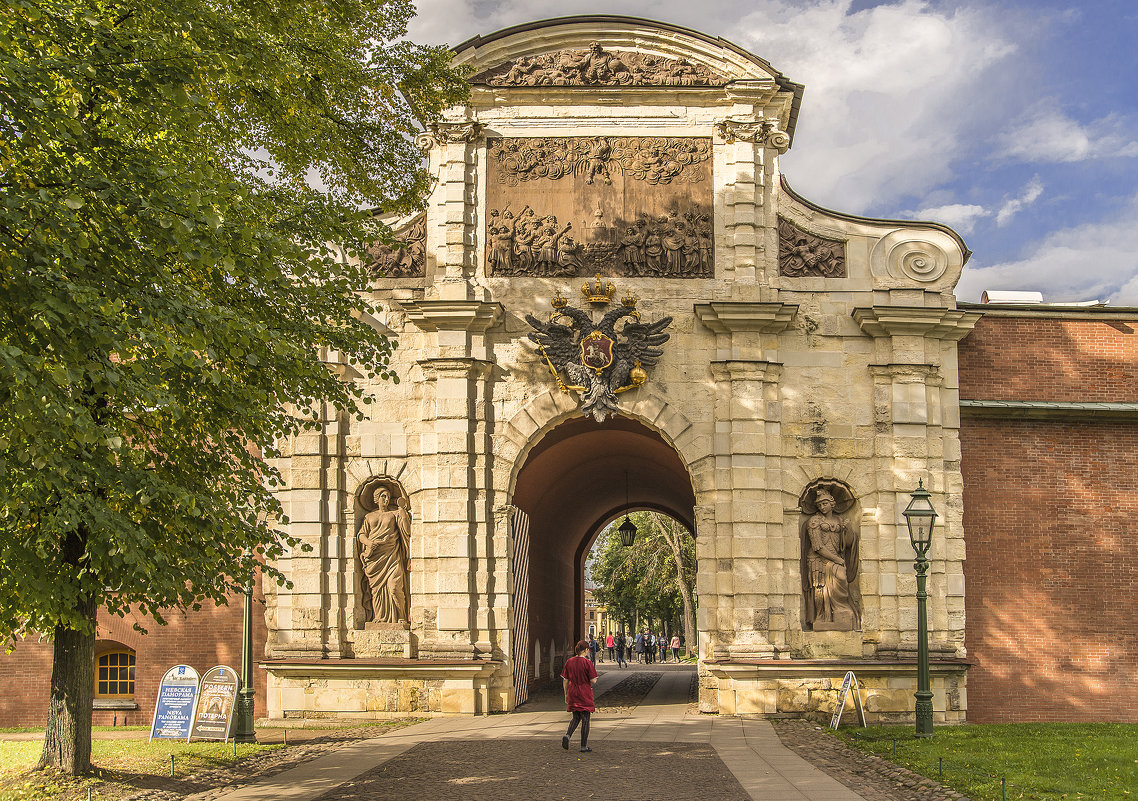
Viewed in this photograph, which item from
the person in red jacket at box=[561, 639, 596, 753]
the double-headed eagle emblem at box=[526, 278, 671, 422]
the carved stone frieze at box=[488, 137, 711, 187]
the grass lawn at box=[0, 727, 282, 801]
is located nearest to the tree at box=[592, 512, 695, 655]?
the double-headed eagle emblem at box=[526, 278, 671, 422]

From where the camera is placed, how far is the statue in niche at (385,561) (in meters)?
17.3

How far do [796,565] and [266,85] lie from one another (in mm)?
10679

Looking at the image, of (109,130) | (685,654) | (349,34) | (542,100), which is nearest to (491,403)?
(542,100)

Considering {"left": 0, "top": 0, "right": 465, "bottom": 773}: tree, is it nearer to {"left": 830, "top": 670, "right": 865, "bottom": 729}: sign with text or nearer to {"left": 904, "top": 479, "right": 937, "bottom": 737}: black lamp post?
{"left": 904, "top": 479, "right": 937, "bottom": 737}: black lamp post

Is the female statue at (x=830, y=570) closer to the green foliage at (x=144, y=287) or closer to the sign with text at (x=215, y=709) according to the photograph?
the green foliage at (x=144, y=287)

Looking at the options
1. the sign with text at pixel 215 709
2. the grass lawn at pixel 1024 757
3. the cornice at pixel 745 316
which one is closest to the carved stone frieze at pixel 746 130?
the cornice at pixel 745 316

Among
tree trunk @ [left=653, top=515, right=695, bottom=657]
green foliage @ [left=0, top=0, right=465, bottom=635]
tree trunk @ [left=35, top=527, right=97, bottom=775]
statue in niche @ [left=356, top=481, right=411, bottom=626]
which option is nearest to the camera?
green foliage @ [left=0, top=0, right=465, bottom=635]

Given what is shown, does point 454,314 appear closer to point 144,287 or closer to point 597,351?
point 597,351

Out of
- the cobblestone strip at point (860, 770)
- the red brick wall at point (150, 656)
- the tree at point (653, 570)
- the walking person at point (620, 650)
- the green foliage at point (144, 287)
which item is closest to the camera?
the green foliage at point (144, 287)

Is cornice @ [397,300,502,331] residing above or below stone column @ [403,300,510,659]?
above

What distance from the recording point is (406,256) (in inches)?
710

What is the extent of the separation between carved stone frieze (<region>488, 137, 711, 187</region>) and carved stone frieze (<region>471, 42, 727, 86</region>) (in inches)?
38.0

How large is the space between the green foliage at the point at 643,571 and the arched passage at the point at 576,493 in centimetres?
1321

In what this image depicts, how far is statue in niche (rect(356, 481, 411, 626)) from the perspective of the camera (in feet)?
56.7
